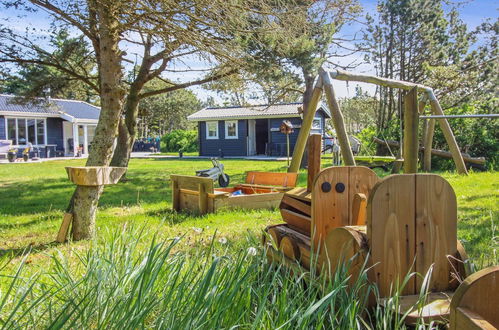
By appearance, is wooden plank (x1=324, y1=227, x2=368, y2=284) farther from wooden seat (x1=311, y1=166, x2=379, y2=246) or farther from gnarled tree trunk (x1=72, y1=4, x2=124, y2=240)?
gnarled tree trunk (x1=72, y1=4, x2=124, y2=240)

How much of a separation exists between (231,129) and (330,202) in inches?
995

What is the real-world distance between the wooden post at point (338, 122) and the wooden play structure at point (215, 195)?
57.6 inches

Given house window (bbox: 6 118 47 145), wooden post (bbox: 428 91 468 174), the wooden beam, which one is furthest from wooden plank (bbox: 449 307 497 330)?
house window (bbox: 6 118 47 145)

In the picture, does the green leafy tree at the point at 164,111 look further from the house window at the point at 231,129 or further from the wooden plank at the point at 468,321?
the wooden plank at the point at 468,321

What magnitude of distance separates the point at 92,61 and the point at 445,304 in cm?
1013

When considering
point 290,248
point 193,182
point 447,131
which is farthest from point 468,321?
point 447,131

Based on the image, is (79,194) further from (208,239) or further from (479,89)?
(479,89)

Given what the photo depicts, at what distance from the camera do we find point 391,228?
5.69 feet

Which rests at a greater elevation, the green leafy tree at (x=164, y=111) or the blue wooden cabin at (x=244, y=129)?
the green leafy tree at (x=164, y=111)

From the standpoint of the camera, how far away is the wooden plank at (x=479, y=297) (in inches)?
46.1

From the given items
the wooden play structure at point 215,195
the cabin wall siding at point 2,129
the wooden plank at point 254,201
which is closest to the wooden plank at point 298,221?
the wooden play structure at point 215,195

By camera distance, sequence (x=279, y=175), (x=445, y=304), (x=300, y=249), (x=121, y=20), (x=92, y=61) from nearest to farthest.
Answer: (x=445, y=304) → (x=300, y=249) → (x=121, y=20) → (x=279, y=175) → (x=92, y=61)

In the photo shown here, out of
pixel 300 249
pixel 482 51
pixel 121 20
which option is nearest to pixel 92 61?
pixel 121 20

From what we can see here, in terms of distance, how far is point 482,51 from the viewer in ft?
67.8
